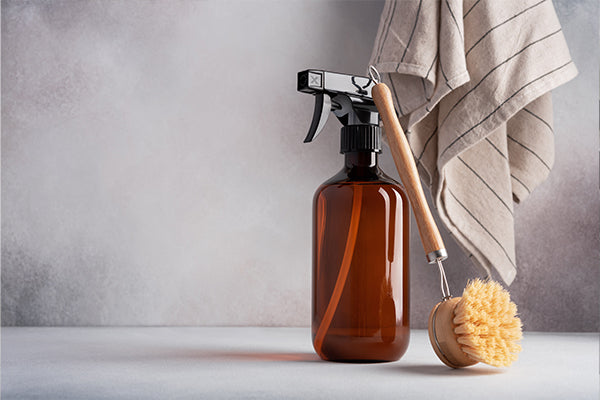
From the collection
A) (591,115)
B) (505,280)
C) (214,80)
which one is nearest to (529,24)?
(591,115)

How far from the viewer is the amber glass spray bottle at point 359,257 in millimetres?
503

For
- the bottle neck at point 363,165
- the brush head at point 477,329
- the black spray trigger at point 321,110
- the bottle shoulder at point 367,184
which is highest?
the black spray trigger at point 321,110

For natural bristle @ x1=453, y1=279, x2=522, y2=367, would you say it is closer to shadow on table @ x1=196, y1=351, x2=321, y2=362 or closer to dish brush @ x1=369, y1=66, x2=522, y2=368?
dish brush @ x1=369, y1=66, x2=522, y2=368

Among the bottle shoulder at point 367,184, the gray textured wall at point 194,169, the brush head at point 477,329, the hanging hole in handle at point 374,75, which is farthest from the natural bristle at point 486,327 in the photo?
the gray textured wall at point 194,169

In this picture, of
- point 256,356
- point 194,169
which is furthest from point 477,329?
point 194,169

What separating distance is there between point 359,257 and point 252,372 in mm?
141

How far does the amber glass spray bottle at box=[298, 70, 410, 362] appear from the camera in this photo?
503 millimetres

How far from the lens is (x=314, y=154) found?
0.82m

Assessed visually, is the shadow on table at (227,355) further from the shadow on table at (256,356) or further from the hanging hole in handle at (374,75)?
the hanging hole in handle at (374,75)

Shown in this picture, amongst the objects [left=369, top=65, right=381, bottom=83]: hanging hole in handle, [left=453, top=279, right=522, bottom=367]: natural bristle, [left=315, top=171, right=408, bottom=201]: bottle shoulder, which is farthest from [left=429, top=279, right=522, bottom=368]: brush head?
[left=369, top=65, right=381, bottom=83]: hanging hole in handle

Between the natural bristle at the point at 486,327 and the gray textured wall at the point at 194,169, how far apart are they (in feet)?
1.11

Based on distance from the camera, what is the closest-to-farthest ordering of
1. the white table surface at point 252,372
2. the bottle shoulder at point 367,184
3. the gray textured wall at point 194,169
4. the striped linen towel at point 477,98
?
the white table surface at point 252,372 < the bottle shoulder at point 367,184 < the striped linen towel at point 477,98 < the gray textured wall at point 194,169

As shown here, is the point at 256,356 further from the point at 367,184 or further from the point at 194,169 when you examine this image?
the point at 194,169

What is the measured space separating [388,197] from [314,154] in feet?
1.03
